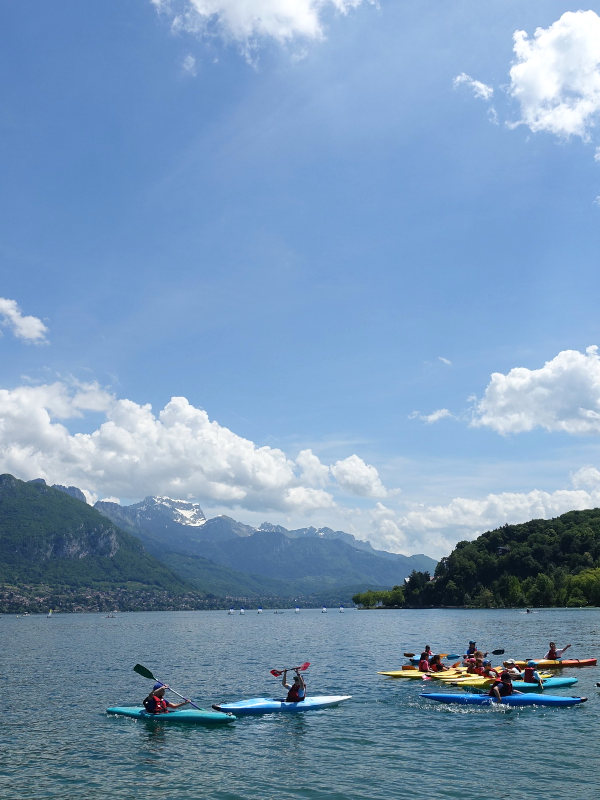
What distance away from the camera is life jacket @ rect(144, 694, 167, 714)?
34906 millimetres

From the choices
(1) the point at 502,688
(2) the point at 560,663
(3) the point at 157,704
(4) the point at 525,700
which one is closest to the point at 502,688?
(1) the point at 502,688

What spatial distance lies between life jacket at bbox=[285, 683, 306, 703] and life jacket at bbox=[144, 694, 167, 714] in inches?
297

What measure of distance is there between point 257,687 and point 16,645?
74.6m

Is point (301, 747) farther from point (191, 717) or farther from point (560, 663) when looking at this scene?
point (560, 663)

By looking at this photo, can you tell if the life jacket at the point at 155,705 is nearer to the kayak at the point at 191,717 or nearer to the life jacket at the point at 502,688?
the kayak at the point at 191,717

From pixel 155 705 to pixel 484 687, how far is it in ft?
71.9

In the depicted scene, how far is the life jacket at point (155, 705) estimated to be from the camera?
34.9m

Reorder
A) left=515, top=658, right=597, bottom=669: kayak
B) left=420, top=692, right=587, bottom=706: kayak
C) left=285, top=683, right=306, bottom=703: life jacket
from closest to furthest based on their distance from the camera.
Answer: left=420, top=692, right=587, bottom=706: kayak
left=285, top=683, right=306, bottom=703: life jacket
left=515, top=658, right=597, bottom=669: kayak

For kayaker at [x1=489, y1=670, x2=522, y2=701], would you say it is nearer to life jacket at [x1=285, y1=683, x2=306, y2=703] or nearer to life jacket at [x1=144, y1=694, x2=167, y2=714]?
life jacket at [x1=285, y1=683, x2=306, y2=703]

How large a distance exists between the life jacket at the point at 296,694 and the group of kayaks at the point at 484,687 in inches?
344

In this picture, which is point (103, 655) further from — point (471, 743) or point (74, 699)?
point (471, 743)

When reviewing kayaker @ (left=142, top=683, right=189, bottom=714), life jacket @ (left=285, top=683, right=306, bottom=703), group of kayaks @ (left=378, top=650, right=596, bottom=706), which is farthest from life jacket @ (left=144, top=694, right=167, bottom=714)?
group of kayaks @ (left=378, top=650, right=596, bottom=706)

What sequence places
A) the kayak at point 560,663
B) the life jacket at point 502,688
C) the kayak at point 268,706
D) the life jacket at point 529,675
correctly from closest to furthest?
the kayak at point 268,706 → the life jacket at point 502,688 → the life jacket at point 529,675 → the kayak at point 560,663

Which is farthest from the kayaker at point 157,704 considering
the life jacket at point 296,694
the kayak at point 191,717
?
the life jacket at point 296,694
